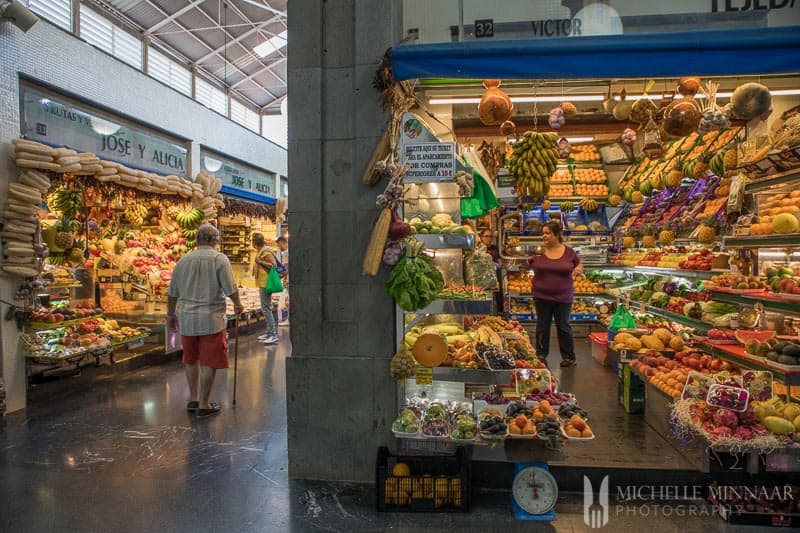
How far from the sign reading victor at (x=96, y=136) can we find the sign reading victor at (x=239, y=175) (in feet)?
3.79

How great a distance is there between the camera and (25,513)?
3.60 m

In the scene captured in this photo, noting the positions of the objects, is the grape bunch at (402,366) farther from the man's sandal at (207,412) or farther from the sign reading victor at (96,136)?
the sign reading victor at (96,136)

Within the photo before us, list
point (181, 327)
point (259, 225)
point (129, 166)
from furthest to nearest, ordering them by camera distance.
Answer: point (259, 225) < point (129, 166) < point (181, 327)

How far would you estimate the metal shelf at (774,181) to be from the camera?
4952mm

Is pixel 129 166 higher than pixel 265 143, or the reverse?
pixel 265 143

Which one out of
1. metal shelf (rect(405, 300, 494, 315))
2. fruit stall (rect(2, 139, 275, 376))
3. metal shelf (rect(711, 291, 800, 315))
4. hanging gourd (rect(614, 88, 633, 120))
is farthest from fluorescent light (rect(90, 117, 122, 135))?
metal shelf (rect(711, 291, 800, 315))

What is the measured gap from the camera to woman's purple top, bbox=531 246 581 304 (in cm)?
673

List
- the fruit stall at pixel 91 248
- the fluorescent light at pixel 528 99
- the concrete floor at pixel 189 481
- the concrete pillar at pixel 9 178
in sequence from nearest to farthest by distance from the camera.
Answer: the concrete floor at pixel 189 481
the concrete pillar at pixel 9 178
the fruit stall at pixel 91 248
the fluorescent light at pixel 528 99

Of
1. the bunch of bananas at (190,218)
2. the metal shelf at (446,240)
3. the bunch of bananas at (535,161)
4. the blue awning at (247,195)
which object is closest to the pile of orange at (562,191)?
the bunch of bananas at (535,161)

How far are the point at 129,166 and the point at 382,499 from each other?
7.56 meters

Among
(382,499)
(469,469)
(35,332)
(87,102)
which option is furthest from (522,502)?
(87,102)

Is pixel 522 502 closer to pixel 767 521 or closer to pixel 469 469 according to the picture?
pixel 469 469

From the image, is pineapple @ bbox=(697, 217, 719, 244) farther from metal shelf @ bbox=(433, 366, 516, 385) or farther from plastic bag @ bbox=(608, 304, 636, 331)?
metal shelf @ bbox=(433, 366, 516, 385)

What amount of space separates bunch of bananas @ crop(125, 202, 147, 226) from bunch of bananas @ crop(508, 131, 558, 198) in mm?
7170
